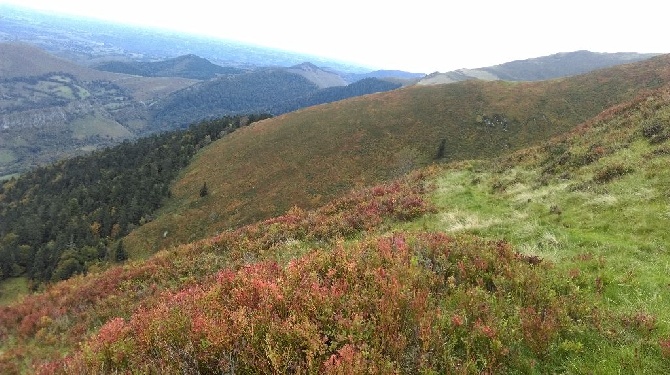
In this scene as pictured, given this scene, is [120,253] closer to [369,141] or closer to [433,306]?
[369,141]

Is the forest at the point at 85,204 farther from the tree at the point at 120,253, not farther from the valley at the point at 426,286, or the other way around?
the valley at the point at 426,286

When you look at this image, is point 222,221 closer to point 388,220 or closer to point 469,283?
point 388,220

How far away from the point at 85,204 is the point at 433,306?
100 metres

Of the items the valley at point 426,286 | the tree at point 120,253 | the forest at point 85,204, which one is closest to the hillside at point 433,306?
the valley at point 426,286

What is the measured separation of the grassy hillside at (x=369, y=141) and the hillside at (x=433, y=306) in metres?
34.8

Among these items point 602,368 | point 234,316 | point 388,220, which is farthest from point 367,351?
point 388,220

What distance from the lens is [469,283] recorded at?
8680mm

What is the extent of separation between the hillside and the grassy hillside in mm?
34807

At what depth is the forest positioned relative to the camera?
217ft

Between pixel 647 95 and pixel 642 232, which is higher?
pixel 647 95

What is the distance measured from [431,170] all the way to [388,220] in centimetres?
1198

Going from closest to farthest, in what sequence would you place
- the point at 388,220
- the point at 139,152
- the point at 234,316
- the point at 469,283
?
the point at 234,316 < the point at 469,283 < the point at 388,220 < the point at 139,152

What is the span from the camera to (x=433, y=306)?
727cm

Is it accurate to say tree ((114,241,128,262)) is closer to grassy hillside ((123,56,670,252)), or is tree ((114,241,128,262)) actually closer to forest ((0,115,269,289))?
forest ((0,115,269,289))
